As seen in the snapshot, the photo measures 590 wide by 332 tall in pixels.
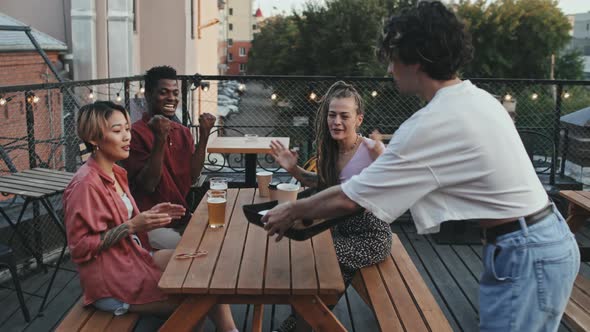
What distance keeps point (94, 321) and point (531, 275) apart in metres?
1.58

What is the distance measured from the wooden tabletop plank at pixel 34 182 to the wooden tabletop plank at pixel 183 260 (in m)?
0.97

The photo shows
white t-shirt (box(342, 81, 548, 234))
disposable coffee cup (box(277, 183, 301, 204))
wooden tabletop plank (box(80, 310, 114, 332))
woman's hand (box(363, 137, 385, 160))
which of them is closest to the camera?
white t-shirt (box(342, 81, 548, 234))

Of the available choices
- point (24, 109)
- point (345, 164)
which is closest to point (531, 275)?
point (345, 164)

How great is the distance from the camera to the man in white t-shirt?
1572 millimetres

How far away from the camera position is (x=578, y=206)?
3.62 meters

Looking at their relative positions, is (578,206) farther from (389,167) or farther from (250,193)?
(389,167)

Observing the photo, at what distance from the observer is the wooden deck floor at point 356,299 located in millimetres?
3375

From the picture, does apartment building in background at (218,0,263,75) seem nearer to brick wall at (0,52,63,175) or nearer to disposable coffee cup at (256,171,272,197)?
brick wall at (0,52,63,175)

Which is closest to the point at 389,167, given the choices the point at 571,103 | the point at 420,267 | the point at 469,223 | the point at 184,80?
the point at 420,267

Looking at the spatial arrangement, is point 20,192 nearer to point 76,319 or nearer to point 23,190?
point 23,190

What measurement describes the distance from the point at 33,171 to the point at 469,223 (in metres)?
3.39

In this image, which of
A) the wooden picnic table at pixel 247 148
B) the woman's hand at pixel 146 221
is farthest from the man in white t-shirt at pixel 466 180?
the wooden picnic table at pixel 247 148

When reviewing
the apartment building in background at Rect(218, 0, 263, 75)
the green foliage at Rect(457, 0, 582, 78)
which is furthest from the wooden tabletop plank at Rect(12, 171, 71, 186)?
the apartment building in background at Rect(218, 0, 263, 75)

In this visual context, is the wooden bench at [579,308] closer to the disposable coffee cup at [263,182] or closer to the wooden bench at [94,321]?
the disposable coffee cup at [263,182]
